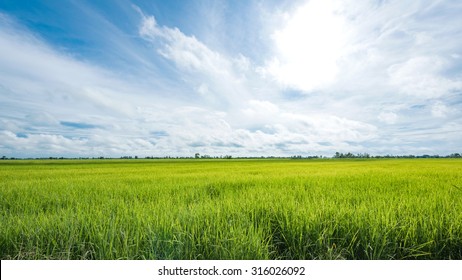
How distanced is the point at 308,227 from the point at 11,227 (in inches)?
152

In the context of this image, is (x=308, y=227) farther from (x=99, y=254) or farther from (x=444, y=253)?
(x=99, y=254)

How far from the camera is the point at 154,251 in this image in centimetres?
230

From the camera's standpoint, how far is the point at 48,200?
17.1ft

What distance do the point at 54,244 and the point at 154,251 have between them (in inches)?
46.4

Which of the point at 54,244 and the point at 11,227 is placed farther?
the point at 11,227

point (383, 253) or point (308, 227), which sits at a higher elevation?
point (308, 227)

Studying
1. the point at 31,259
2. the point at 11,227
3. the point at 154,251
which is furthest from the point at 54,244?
the point at 154,251

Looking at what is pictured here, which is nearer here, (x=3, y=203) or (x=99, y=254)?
(x=99, y=254)

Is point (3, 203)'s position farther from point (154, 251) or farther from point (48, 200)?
point (154, 251)
